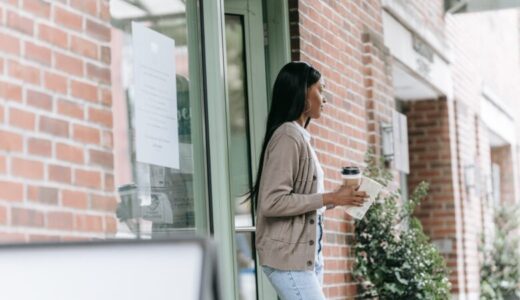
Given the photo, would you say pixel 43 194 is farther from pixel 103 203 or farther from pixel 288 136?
pixel 288 136

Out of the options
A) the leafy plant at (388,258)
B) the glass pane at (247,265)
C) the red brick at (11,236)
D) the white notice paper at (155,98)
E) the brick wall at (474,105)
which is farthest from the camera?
the brick wall at (474,105)

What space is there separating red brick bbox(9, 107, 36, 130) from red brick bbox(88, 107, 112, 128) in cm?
35

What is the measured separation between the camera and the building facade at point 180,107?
9.38 feet

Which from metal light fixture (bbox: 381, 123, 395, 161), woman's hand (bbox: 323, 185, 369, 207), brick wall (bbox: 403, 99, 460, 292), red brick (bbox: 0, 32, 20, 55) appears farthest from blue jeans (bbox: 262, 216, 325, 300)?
brick wall (bbox: 403, 99, 460, 292)

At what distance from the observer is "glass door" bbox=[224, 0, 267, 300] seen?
5082 mm

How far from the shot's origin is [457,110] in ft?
32.3

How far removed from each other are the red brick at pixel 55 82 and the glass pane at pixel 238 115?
2.06 metres

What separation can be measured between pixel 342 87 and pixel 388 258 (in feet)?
3.59

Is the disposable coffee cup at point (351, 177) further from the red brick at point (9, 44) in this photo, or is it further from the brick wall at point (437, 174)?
the brick wall at point (437, 174)

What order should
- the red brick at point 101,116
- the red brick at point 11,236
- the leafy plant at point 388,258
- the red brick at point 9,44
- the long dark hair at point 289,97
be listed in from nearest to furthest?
the red brick at point 11,236 < the red brick at point 9,44 < the red brick at point 101,116 < the long dark hair at point 289,97 < the leafy plant at point 388,258

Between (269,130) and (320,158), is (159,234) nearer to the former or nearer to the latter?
(269,130)

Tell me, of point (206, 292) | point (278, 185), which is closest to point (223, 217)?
point (278, 185)

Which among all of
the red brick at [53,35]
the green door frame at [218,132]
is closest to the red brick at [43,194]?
the red brick at [53,35]

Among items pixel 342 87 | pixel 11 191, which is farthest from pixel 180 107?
pixel 342 87
